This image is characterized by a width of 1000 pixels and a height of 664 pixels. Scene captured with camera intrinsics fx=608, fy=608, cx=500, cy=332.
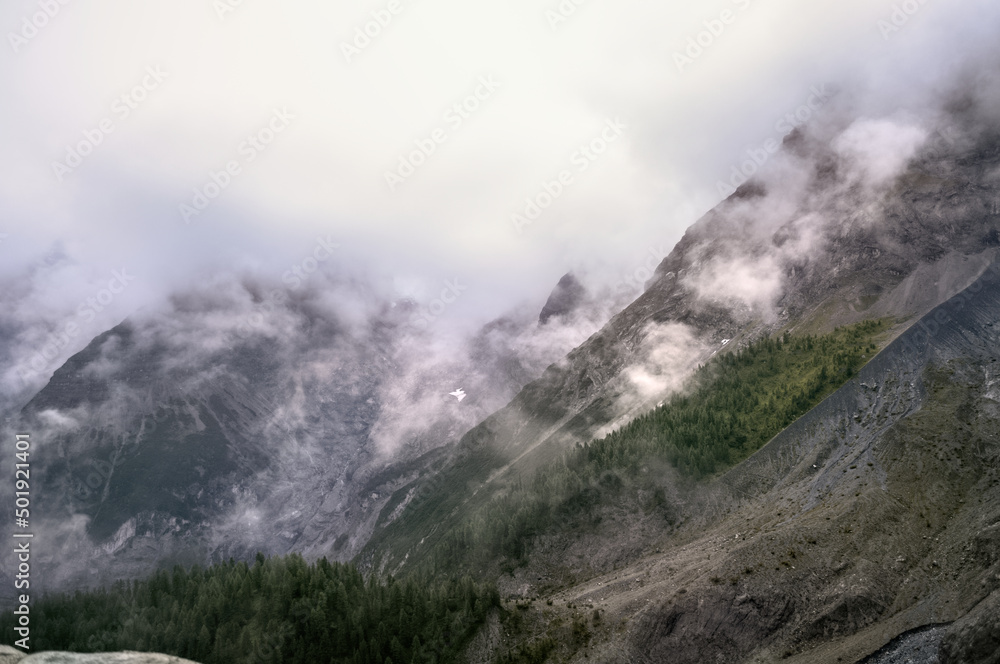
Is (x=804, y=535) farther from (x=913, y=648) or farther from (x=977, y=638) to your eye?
(x=977, y=638)

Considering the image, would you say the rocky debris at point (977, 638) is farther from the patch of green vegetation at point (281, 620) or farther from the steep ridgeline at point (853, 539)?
the patch of green vegetation at point (281, 620)

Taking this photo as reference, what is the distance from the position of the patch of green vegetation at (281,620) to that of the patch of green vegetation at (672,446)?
35.5 m

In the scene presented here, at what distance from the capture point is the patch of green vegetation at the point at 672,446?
125 meters

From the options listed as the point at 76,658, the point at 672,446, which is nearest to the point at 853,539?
the point at 672,446

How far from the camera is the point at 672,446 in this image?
Answer: 423 feet

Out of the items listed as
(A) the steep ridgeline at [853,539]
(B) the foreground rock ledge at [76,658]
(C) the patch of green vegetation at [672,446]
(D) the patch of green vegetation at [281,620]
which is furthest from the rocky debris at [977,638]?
(C) the patch of green vegetation at [672,446]

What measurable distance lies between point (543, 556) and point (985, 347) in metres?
92.8

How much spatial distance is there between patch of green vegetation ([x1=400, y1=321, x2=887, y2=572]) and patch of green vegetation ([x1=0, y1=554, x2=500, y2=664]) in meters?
35.5

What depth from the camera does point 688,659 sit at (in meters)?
76.8

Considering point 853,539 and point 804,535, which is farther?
point 804,535

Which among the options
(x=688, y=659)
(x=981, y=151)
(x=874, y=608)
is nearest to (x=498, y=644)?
(x=688, y=659)

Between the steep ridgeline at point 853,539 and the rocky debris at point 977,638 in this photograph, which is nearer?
the rocky debris at point 977,638

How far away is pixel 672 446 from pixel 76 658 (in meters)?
112

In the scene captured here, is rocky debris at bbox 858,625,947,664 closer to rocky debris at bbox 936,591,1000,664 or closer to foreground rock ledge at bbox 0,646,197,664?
rocky debris at bbox 936,591,1000,664
